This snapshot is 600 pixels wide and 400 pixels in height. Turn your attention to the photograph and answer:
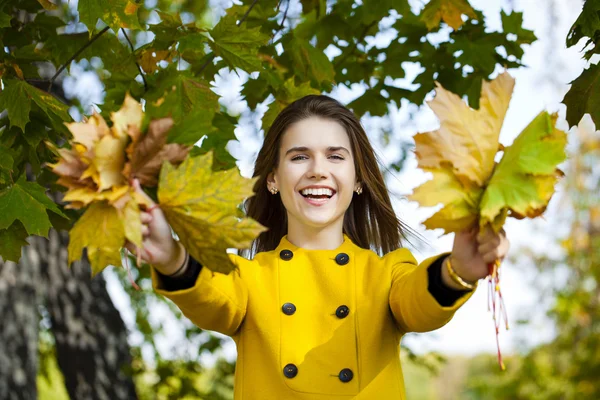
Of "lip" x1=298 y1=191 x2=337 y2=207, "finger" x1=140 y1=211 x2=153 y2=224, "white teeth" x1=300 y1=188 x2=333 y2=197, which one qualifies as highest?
"white teeth" x1=300 y1=188 x2=333 y2=197

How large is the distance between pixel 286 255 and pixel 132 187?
2.38ft

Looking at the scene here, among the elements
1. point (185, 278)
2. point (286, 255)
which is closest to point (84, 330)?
point (286, 255)

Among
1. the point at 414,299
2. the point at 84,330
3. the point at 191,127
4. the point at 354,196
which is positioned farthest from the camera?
the point at 84,330

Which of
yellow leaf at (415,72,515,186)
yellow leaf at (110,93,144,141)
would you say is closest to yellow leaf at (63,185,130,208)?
yellow leaf at (110,93,144,141)

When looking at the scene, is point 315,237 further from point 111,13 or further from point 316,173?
point 111,13

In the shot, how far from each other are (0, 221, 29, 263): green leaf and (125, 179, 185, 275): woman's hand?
3.06 ft

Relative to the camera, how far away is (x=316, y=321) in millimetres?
1972

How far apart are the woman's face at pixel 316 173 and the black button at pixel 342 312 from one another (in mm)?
248

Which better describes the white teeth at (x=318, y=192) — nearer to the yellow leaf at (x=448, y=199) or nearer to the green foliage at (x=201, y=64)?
the green foliage at (x=201, y=64)

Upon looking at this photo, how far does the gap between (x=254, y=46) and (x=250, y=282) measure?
836 millimetres

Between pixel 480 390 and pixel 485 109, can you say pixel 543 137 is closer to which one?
pixel 485 109

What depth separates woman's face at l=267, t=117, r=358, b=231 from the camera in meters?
2.07

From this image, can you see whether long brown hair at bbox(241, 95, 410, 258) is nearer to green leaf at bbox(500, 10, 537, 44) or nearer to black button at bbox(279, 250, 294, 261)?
black button at bbox(279, 250, 294, 261)

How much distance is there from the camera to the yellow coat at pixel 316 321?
6.22ft
